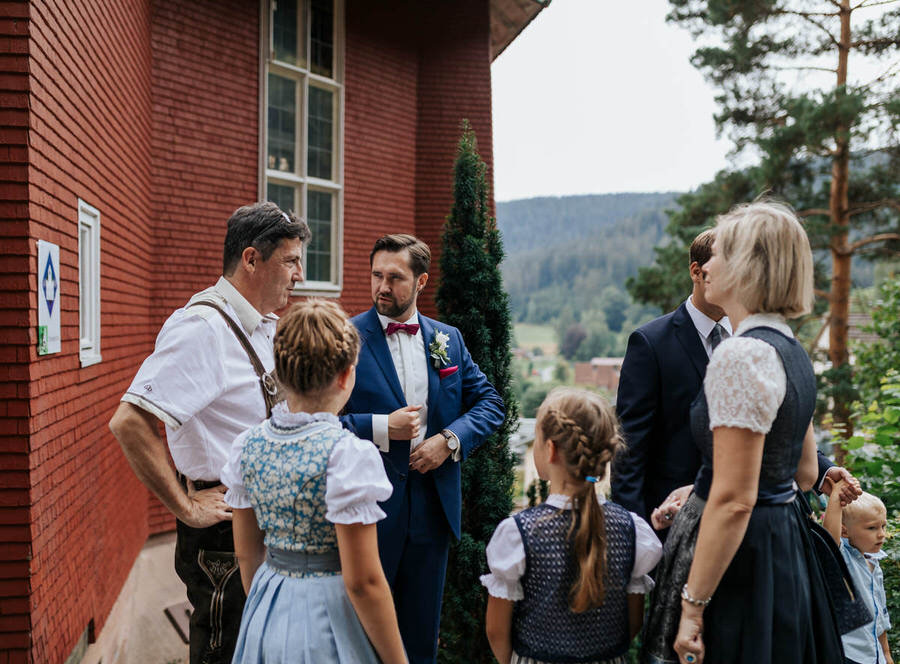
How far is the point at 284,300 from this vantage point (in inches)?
113

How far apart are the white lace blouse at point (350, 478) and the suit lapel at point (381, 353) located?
4.00ft

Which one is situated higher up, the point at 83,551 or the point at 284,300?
the point at 284,300

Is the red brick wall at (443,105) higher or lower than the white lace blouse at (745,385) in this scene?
higher

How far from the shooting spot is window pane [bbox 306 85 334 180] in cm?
965

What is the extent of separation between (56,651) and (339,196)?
712cm

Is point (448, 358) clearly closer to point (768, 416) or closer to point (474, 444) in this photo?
point (474, 444)

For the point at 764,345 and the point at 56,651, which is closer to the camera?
the point at 764,345

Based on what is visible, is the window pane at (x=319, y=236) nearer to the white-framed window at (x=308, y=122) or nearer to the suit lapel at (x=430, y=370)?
the white-framed window at (x=308, y=122)

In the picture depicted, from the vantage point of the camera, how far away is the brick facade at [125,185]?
11.4 ft

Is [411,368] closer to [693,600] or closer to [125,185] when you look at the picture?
[693,600]

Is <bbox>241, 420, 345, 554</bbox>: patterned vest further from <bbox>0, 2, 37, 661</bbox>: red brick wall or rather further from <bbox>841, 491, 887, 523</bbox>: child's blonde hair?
<bbox>841, 491, 887, 523</bbox>: child's blonde hair

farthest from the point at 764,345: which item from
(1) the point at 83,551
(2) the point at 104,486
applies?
(2) the point at 104,486

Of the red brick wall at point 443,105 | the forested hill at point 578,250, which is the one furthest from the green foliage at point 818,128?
the forested hill at point 578,250

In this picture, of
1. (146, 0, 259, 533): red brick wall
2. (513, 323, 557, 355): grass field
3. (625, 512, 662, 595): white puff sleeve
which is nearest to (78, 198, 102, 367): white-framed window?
(146, 0, 259, 533): red brick wall
